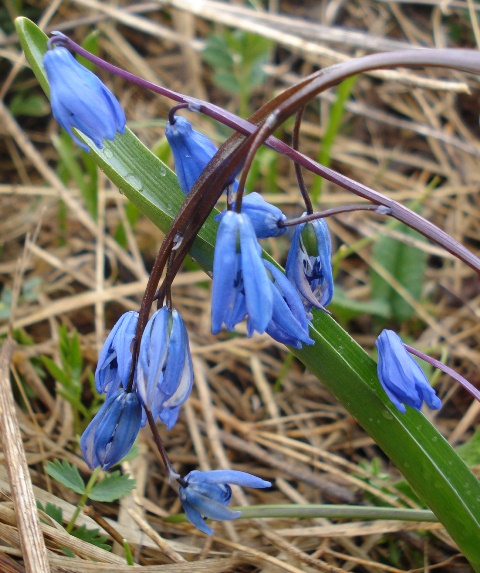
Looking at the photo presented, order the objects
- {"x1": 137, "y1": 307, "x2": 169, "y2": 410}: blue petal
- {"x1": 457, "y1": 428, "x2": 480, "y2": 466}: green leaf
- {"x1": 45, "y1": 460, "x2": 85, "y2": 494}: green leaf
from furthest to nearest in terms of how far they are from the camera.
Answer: {"x1": 457, "y1": 428, "x2": 480, "y2": 466}: green leaf → {"x1": 45, "y1": 460, "x2": 85, "y2": 494}: green leaf → {"x1": 137, "y1": 307, "x2": 169, "y2": 410}: blue petal

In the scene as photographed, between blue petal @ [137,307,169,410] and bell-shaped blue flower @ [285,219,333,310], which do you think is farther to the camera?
bell-shaped blue flower @ [285,219,333,310]

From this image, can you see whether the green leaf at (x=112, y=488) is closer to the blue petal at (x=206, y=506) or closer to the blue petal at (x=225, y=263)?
the blue petal at (x=206, y=506)

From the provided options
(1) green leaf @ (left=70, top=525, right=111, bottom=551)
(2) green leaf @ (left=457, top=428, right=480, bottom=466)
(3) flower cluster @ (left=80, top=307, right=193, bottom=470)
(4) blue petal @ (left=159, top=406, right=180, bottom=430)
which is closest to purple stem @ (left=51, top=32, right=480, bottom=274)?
(3) flower cluster @ (left=80, top=307, right=193, bottom=470)

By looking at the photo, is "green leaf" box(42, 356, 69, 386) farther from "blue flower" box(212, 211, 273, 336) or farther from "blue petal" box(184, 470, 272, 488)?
"blue flower" box(212, 211, 273, 336)

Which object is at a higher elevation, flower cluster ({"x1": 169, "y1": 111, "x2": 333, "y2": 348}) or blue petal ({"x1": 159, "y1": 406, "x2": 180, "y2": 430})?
flower cluster ({"x1": 169, "y1": 111, "x2": 333, "y2": 348})

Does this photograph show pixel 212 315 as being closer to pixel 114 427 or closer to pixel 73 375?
pixel 114 427

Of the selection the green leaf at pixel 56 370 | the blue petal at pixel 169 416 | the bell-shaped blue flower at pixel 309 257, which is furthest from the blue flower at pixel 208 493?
the green leaf at pixel 56 370

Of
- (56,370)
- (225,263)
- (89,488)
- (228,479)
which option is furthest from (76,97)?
(56,370)

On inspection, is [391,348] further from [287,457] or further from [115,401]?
[287,457]
